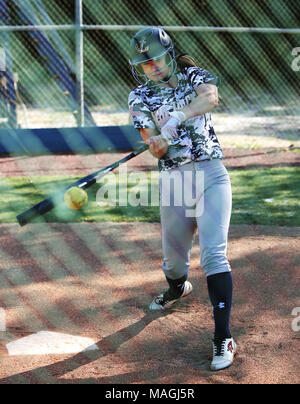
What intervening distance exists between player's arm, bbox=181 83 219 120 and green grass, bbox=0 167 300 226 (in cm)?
262

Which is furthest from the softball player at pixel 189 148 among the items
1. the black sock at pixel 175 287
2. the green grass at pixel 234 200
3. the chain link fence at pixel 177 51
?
the chain link fence at pixel 177 51

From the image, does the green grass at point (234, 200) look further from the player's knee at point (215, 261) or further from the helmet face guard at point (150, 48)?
the helmet face guard at point (150, 48)

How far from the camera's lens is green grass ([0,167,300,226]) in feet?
19.1

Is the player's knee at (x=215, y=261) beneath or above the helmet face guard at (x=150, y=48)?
beneath

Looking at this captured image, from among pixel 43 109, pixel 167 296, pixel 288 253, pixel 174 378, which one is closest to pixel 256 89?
pixel 43 109

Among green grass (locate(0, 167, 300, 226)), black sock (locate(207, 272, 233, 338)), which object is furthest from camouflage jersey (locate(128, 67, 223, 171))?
green grass (locate(0, 167, 300, 226))

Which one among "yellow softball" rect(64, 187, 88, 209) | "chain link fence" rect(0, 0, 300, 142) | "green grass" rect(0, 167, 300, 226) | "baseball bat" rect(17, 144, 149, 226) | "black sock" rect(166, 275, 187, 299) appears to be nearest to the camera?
"baseball bat" rect(17, 144, 149, 226)

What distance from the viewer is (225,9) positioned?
38.4 feet

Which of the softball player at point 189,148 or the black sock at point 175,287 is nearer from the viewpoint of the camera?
the softball player at point 189,148

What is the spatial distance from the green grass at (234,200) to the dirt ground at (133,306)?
0.26 metres

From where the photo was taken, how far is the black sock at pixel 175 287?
12.6 ft

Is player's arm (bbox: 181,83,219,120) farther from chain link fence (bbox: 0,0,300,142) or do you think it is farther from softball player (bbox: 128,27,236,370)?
chain link fence (bbox: 0,0,300,142)

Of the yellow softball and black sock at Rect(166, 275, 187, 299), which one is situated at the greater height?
the yellow softball

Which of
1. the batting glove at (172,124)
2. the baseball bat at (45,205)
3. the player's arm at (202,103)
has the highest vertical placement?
the player's arm at (202,103)
